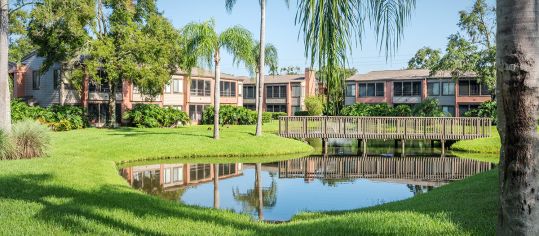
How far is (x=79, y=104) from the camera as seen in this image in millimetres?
43188

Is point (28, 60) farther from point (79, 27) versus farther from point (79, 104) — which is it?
point (79, 27)

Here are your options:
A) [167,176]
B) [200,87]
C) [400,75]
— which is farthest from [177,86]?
[167,176]

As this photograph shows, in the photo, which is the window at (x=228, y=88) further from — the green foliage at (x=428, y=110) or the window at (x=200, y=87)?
the green foliage at (x=428, y=110)

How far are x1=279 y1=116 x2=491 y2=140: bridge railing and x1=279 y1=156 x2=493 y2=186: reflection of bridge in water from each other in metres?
4.49

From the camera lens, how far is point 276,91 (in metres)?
71.1

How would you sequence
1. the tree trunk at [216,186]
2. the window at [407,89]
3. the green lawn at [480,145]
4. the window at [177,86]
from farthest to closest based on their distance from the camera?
the window at [407,89], the window at [177,86], the green lawn at [480,145], the tree trunk at [216,186]

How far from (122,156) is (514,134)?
21912 millimetres

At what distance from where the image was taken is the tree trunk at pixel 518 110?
3.59 metres

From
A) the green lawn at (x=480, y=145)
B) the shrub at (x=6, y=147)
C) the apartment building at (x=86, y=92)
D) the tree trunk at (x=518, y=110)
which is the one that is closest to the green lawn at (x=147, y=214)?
the shrub at (x=6, y=147)

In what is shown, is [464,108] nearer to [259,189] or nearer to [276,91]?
[276,91]

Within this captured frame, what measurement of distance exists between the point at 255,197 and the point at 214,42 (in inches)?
508

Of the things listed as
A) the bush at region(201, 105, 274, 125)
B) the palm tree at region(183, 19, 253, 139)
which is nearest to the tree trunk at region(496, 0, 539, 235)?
the palm tree at region(183, 19, 253, 139)

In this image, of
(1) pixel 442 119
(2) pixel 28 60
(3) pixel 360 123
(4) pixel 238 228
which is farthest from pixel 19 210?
(2) pixel 28 60

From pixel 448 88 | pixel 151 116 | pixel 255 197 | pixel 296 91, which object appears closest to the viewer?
pixel 255 197
